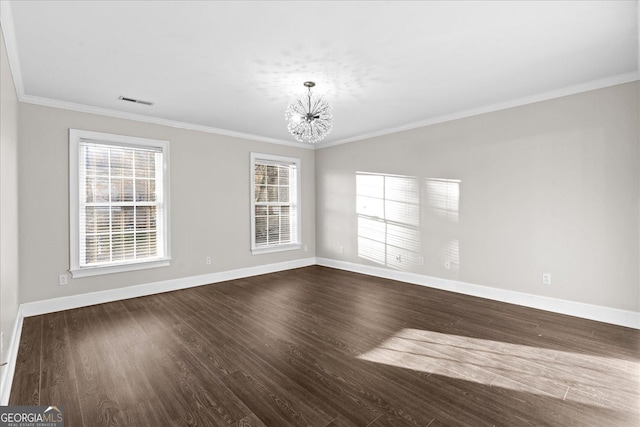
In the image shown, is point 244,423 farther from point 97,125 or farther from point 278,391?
point 97,125

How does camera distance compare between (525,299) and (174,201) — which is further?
(174,201)

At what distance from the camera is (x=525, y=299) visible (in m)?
3.96

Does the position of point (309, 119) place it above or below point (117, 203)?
above

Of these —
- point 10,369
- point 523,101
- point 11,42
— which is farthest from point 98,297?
point 523,101

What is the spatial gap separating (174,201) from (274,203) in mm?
1935

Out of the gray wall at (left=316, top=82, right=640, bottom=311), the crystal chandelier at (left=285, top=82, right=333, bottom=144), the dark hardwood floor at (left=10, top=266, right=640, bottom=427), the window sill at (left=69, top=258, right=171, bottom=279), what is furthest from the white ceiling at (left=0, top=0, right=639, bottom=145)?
the dark hardwood floor at (left=10, top=266, right=640, bottom=427)

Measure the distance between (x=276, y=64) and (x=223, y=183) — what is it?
2.91m

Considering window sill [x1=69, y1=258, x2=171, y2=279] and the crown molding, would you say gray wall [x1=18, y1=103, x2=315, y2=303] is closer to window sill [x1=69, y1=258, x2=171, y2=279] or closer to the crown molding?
window sill [x1=69, y1=258, x2=171, y2=279]

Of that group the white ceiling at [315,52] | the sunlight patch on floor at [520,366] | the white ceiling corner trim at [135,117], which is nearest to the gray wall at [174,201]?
the white ceiling corner trim at [135,117]

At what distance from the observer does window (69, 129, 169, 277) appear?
4.04m

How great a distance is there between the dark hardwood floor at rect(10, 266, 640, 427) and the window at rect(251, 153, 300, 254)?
7.21 ft

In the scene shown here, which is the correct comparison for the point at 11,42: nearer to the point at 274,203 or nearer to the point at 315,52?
the point at 315,52

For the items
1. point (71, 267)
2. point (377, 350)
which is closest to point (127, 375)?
point (377, 350)

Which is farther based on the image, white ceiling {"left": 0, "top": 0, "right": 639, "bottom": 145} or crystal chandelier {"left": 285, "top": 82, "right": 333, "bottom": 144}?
crystal chandelier {"left": 285, "top": 82, "right": 333, "bottom": 144}
